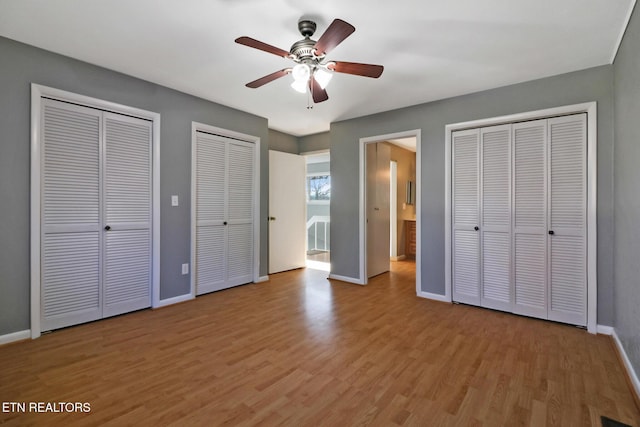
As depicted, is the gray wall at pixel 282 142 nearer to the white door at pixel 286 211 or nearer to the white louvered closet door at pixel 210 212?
the white door at pixel 286 211

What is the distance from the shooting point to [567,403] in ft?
5.69

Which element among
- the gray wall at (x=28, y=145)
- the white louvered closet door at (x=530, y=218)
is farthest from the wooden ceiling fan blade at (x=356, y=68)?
the gray wall at (x=28, y=145)

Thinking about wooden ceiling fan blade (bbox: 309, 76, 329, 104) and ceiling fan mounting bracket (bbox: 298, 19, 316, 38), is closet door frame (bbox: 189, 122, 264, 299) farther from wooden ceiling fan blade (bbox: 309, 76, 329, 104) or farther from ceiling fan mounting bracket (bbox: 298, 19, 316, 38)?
ceiling fan mounting bracket (bbox: 298, 19, 316, 38)

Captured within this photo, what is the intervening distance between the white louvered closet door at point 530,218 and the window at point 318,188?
600 cm

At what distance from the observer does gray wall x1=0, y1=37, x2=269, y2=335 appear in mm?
2383

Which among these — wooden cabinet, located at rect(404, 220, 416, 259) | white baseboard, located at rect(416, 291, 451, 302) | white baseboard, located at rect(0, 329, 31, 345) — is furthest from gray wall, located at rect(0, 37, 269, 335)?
wooden cabinet, located at rect(404, 220, 416, 259)

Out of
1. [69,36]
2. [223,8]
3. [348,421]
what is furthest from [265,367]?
[69,36]

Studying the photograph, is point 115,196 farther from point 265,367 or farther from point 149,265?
point 265,367

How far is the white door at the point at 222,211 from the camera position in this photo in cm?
376

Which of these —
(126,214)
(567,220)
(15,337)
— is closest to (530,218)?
(567,220)

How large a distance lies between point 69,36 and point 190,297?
2749 millimetres

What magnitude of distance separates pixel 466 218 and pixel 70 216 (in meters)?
4.03

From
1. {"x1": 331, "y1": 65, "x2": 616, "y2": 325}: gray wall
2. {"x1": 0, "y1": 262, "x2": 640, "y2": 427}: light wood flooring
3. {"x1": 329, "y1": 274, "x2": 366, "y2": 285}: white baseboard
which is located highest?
{"x1": 331, "y1": 65, "x2": 616, "y2": 325}: gray wall

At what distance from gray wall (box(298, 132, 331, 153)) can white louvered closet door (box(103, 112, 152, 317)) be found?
2.78 metres
